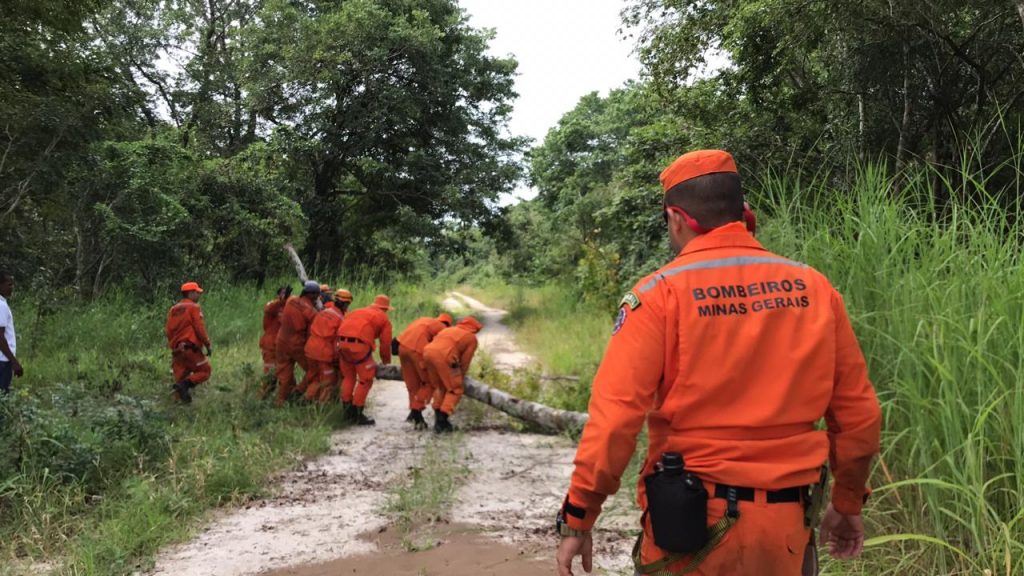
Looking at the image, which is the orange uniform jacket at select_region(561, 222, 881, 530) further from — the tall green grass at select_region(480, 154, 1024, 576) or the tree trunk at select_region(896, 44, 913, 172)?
the tree trunk at select_region(896, 44, 913, 172)

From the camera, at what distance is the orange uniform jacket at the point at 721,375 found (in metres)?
1.63

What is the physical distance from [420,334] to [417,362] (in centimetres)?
35

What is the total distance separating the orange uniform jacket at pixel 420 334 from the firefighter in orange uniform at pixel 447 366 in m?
0.19

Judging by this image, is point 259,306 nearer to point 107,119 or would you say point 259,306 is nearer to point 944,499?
point 107,119

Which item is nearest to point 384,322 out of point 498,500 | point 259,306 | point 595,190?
point 498,500

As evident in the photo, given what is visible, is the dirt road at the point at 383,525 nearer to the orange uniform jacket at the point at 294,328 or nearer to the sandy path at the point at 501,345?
the orange uniform jacket at the point at 294,328

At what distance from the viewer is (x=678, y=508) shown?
5.27 ft

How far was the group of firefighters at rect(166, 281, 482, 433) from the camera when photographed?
25.1 feet

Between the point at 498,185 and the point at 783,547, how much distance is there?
1924cm

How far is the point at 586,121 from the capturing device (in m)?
27.7

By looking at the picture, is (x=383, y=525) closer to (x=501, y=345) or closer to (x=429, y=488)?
(x=429, y=488)

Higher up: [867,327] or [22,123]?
[22,123]

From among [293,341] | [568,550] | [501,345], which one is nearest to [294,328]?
[293,341]

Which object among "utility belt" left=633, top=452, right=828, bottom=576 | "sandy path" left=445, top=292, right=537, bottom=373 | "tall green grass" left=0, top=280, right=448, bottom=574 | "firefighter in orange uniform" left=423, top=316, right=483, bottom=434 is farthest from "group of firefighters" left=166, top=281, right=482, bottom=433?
"utility belt" left=633, top=452, right=828, bottom=576
